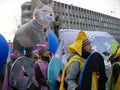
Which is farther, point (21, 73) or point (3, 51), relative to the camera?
point (21, 73)

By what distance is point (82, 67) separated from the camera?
4641 millimetres

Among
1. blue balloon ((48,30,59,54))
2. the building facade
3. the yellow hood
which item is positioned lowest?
the building facade

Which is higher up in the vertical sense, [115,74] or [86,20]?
[115,74]

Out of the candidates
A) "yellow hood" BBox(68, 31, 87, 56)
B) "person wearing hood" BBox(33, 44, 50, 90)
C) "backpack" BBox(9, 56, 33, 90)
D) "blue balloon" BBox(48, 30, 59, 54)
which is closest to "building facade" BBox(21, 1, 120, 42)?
"blue balloon" BBox(48, 30, 59, 54)

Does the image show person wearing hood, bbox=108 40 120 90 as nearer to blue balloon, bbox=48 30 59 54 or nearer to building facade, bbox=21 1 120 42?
blue balloon, bbox=48 30 59 54

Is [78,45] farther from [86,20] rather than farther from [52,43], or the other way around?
[86,20]

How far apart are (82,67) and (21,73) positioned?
8.85 ft

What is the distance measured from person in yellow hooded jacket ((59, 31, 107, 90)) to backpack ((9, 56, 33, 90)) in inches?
80.5

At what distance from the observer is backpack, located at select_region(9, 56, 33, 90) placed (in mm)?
6747

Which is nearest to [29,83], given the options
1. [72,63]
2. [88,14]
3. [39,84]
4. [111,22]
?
[39,84]

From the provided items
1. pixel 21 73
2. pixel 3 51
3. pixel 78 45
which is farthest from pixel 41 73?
pixel 78 45

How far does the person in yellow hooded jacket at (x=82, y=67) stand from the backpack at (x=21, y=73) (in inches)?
80.5

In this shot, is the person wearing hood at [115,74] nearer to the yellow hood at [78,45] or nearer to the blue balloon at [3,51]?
the yellow hood at [78,45]

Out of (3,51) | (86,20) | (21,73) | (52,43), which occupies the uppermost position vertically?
(3,51)
